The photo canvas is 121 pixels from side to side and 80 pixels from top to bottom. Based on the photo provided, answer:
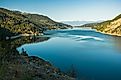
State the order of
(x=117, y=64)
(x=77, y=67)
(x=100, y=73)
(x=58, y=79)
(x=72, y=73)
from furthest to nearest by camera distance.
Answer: (x=117, y=64) < (x=77, y=67) < (x=100, y=73) < (x=72, y=73) < (x=58, y=79)

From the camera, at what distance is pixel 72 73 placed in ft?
241

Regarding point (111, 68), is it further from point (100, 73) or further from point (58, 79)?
point (58, 79)

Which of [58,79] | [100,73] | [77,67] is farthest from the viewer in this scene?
[77,67]

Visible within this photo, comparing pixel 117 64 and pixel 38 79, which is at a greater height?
pixel 38 79

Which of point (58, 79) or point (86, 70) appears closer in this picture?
point (58, 79)

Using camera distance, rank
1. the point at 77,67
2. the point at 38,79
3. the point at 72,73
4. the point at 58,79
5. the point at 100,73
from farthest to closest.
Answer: the point at 77,67, the point at 100,73, the point at 72,73, the point at 58,79, the point at 38,79

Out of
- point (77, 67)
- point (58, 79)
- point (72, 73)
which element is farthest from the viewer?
point (77, 67)

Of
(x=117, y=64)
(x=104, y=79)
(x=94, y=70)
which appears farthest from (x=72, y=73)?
(x=117, y=64)

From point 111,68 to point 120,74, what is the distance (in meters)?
9.50

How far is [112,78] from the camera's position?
254 feet

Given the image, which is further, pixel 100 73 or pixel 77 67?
pixel 77 67

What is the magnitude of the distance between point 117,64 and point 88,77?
98.7ft

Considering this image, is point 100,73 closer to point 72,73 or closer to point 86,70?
point 86,70

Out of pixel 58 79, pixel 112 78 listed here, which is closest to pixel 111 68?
pixel 112 78
